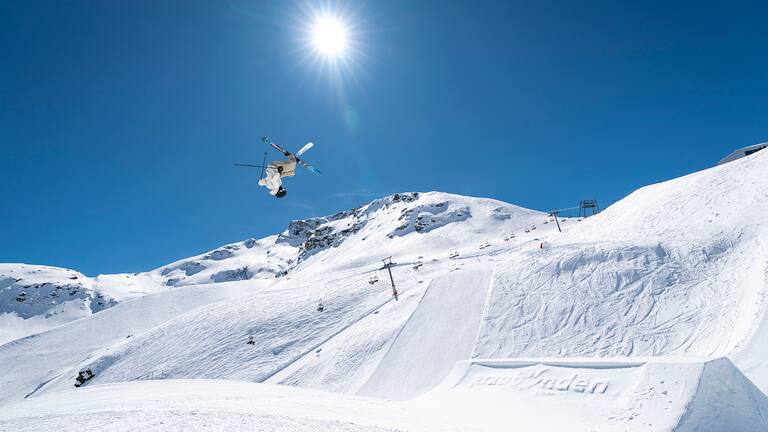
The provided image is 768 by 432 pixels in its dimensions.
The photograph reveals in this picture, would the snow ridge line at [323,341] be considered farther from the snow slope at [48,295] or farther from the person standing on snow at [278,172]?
the snow slope at [48,295]

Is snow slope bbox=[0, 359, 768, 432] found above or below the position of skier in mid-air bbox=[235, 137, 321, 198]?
below

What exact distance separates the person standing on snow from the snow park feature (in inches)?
360

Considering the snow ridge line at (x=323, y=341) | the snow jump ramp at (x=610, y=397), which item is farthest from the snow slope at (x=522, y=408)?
the snow ridge line at (x=323, y=341)

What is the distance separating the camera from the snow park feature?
27.0ft

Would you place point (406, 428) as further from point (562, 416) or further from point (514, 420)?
point (562, 416)

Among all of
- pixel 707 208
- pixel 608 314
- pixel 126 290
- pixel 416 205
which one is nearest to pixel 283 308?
pixel 608 314

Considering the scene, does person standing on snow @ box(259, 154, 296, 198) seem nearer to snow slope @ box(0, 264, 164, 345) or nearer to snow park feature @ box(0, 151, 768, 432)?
snow park feature @ box(0, 151, 768, 432)

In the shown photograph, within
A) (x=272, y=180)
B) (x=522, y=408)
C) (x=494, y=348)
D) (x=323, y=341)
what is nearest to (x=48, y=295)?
(x=323, y=341)

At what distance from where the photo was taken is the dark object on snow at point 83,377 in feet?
127

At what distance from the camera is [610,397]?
31.1 feet

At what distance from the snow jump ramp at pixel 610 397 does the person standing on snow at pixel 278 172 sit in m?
12.1

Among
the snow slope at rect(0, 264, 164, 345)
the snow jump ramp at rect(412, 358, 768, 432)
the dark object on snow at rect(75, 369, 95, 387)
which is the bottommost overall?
the snow jump ramp at rect(412, 358, 768, 432)

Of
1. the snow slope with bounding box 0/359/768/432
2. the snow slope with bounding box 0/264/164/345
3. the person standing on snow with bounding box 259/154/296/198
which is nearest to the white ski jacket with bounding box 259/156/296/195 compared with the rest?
the person standing on snow with bounding box 259/154/296/198

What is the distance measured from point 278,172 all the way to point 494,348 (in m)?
14.9
